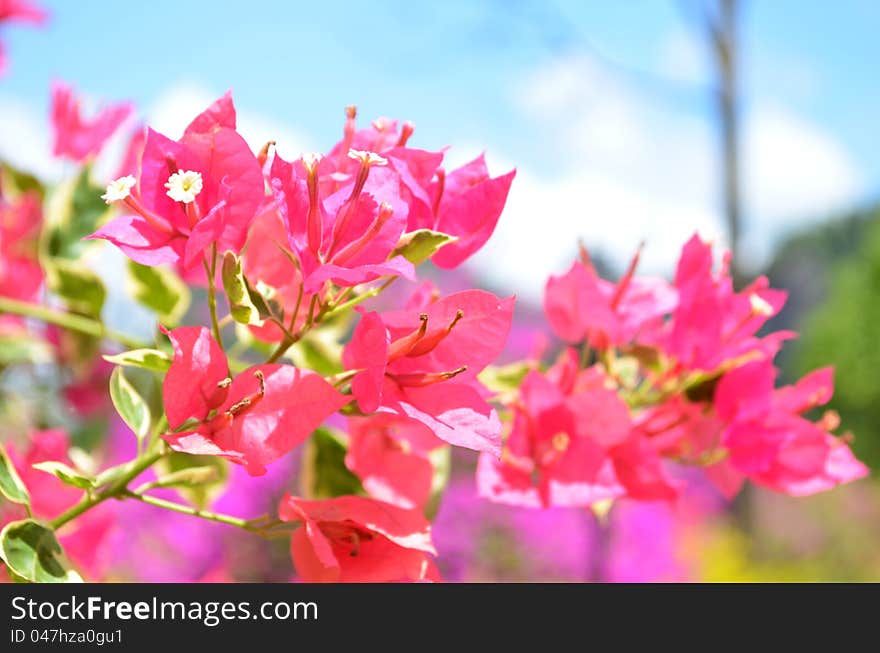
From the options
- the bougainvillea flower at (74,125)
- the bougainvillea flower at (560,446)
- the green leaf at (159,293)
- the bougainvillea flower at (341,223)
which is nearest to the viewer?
the bougainvillea flower at (341,223)

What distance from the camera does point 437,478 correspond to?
19.5 inches

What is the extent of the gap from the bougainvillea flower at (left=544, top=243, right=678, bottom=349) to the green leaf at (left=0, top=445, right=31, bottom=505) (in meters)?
0.26

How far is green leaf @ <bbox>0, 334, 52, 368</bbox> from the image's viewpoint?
2.36ft

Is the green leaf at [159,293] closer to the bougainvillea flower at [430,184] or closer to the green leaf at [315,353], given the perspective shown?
the green leaf at [315,353]

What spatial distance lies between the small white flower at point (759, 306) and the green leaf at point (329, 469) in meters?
0.22

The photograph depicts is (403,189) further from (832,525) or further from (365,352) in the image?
(832,525)

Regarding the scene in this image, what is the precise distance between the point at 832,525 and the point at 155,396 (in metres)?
5.30

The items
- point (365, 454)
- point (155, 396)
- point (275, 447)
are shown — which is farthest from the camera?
point (155, 396)

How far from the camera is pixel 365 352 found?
1.06ft

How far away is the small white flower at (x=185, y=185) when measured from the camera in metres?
0.32

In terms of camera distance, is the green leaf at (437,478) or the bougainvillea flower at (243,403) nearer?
the bougainvillea flower at (243,403)

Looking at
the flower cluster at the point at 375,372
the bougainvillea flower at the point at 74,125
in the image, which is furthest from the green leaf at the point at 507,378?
the bougainvillea flower at the point at 74,125

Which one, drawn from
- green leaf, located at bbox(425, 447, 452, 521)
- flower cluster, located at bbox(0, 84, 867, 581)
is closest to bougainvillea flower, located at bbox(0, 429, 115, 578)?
flower cluster, located at bbox(0, 84, 867, 581)
